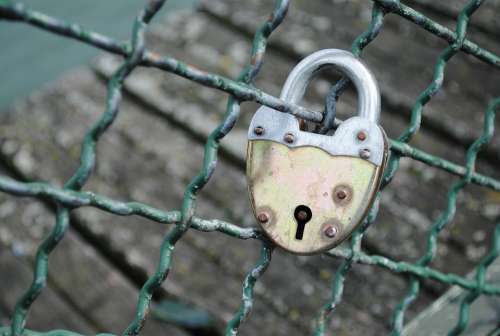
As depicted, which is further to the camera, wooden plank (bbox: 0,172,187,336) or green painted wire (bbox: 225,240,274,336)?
wooden plank (bbox: 0,172,187,336)

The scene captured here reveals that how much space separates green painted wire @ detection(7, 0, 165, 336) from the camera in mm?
609

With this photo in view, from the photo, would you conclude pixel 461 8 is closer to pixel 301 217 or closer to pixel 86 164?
pixel 301 217

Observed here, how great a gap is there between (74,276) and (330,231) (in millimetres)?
1127

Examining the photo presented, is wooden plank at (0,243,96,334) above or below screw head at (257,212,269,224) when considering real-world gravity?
below

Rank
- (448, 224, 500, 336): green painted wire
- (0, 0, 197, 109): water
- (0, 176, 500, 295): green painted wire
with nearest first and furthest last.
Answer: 1. (0, 176, 500, 295): green painted wire
2. (448, 224, 500, 336): green painted wire
3. (0, 0, 197, 109): water

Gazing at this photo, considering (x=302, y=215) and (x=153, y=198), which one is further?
(x=153, y=198)

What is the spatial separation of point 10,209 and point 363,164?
56.7 inches

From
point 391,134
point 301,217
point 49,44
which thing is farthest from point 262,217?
point 49,44

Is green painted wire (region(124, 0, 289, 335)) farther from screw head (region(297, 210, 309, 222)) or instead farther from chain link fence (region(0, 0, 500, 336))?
screw head (region(297, 210, 309, 222))

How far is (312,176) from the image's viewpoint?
747 millimetres

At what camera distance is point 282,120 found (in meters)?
0.76

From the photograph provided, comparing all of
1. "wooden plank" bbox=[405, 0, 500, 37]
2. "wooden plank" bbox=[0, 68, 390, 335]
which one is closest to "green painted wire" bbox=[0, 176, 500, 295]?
"wooden plank" bbox=[0, 68, 390, 335]

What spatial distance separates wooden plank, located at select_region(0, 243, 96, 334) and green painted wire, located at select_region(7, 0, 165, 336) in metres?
0.96

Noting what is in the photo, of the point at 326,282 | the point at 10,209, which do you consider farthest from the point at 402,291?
the point at 10,209
